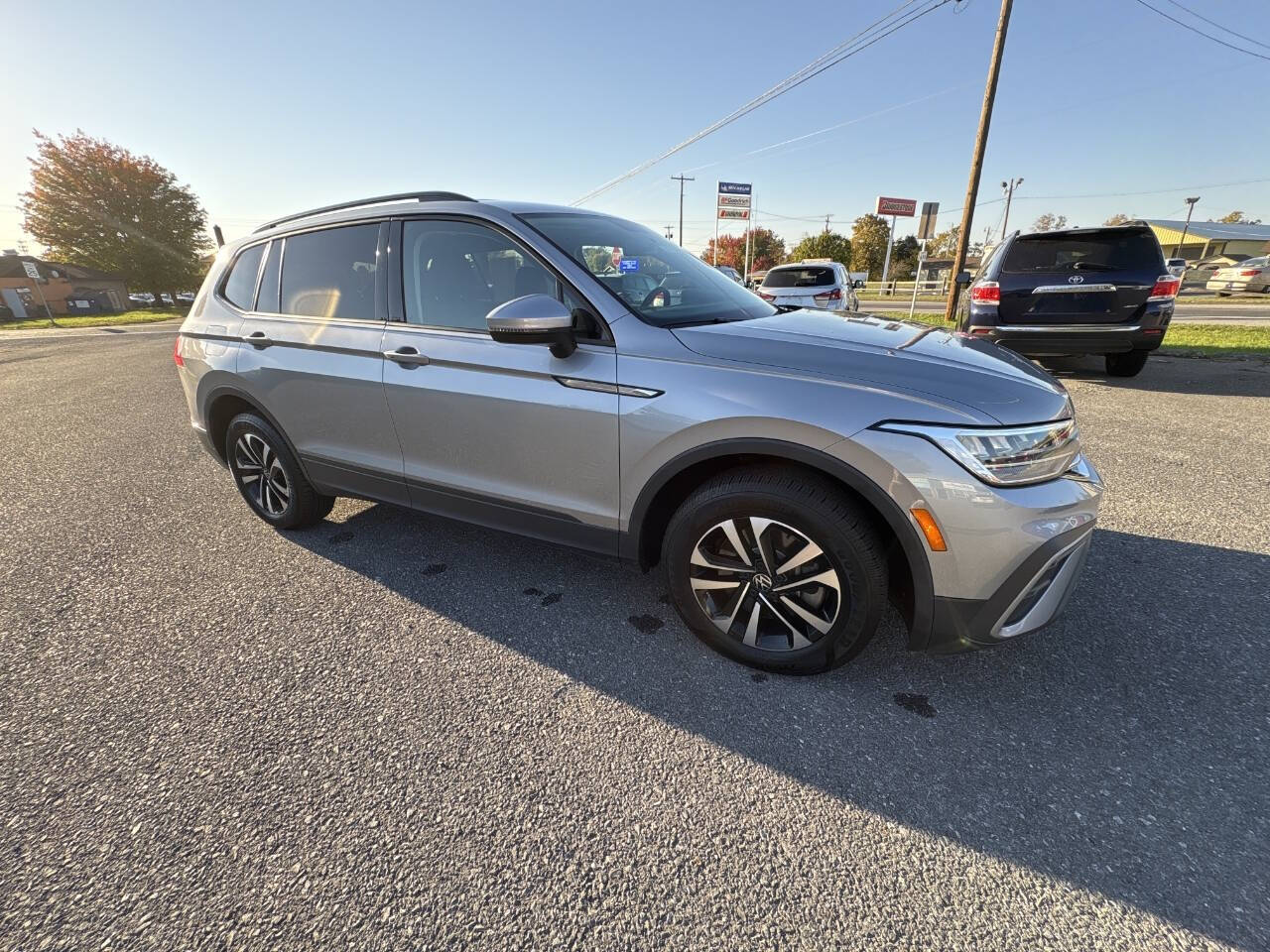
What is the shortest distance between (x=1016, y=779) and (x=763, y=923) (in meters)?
0.93

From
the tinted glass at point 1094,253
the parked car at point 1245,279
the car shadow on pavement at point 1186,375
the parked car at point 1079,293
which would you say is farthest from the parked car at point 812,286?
the parked car at point 1245,279

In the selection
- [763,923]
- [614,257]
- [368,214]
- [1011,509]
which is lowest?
[763,923]

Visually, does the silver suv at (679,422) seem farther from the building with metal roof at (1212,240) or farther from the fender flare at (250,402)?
the building with metal roof at (1212,240)

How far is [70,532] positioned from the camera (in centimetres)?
352

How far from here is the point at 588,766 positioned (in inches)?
71.5

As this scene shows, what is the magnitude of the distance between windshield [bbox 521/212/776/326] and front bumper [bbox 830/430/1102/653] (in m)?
0.97

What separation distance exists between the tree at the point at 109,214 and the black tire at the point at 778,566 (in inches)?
2309

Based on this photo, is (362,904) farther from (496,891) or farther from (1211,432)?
(1211,432)

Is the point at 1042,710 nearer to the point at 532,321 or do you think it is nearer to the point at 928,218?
the point at 532,321

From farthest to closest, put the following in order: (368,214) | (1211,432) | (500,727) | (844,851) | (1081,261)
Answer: (1081,261) < (1211,432) < (368,214) < (500,727) < (844,851)

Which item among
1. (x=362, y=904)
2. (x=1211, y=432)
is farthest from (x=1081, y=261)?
(x=362, y=904)

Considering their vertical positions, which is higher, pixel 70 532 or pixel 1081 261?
pixel 1081 261

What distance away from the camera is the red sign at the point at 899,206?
15.4 metres

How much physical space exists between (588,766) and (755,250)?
66.8m
